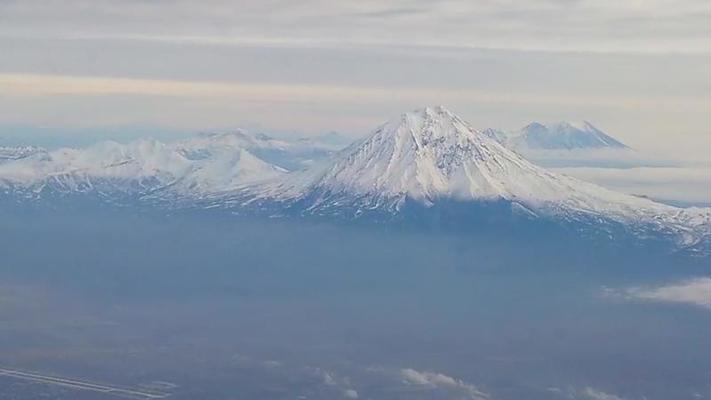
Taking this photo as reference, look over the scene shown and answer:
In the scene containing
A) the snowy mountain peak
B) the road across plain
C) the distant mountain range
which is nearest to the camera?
the road across plain

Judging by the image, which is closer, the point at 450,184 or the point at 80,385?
the point at 80,385

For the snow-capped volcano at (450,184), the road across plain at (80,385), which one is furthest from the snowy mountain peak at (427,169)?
the road across plain at (80,385)

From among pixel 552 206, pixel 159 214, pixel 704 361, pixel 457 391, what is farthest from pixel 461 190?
pixel 457 391

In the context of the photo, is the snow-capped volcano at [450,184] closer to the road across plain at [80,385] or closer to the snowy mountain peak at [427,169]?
the snowy mountain peak at [427,169]

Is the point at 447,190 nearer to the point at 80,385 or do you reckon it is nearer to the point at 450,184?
the point at 450,184

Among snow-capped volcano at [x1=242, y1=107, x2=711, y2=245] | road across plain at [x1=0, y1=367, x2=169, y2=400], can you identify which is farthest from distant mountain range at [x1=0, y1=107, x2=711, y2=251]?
road across plain at [x1=0, y1=367, x2=169, y2=400]

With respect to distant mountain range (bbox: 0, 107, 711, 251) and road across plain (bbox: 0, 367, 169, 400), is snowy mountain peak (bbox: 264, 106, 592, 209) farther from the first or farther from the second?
road across plain (bbox: 0, 367, 169, 400)

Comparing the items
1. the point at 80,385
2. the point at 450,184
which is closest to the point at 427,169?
the point at 450,184

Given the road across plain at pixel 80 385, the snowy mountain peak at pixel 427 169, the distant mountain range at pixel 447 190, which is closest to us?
the road across plain at pixel 80 385

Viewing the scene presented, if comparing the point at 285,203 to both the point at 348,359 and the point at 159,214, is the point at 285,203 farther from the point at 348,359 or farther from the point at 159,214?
the point at 348,359
